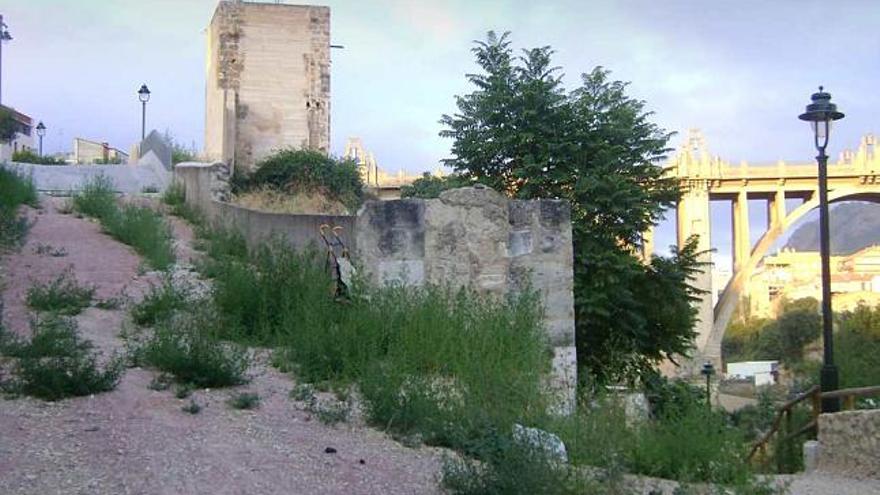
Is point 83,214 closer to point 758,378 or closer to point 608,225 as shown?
point 608,225

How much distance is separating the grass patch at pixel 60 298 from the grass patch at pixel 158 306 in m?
0.66

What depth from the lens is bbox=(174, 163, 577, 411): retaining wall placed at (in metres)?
9.76

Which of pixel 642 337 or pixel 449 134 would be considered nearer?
pixel 642 337

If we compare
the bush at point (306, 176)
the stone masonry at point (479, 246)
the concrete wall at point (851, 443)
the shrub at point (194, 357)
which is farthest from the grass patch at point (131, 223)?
the concrete wall at point (851, 443)

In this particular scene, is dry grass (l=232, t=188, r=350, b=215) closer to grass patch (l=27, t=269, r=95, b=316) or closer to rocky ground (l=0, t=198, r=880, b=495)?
grass patch (l=27, t=269, r=95, b=316)

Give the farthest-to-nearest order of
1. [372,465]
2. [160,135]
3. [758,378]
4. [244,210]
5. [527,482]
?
[758,378] < [160,135] < [244,210] < [372,465] < [527,482]

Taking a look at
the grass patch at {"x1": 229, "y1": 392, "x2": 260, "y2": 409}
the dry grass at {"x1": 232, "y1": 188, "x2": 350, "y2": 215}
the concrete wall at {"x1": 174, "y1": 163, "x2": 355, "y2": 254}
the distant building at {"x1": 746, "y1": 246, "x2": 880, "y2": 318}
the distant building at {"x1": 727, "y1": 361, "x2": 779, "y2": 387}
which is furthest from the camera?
the distant building at {"x1": 746, "y1": 246, "x2": 880, "y2": 318}

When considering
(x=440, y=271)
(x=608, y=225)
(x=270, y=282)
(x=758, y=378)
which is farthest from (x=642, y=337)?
(x=758, y=378)

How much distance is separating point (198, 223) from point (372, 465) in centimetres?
1380

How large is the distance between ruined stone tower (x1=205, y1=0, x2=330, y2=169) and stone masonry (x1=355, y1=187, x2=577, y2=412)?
2173cm

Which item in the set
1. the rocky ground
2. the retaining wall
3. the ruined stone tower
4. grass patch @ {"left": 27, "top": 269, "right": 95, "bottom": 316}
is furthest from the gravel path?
the ruined stone tower

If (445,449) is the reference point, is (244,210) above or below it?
above

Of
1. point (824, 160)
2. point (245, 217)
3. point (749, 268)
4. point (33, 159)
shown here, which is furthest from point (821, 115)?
point (749, 268)

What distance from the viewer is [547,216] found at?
32.5 feet
